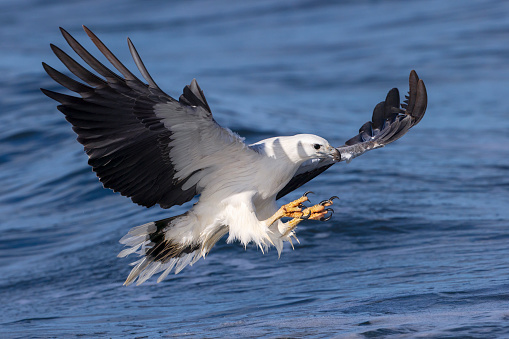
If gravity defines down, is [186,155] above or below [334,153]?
above

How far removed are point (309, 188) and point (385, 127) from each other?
151 inches

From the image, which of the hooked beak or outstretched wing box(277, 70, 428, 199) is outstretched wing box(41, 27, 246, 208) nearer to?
the hooked beak

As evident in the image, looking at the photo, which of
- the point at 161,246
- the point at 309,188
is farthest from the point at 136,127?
the point at 309,188

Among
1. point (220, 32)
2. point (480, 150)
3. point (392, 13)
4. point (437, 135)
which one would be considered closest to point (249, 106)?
point (437, 135)

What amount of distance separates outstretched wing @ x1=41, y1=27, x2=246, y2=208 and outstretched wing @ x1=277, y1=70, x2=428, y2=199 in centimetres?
109

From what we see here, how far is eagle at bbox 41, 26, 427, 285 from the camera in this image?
16.7 ft

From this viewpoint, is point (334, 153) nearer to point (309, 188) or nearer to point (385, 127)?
point (385, 127)

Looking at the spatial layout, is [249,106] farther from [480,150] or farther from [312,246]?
[312,246]

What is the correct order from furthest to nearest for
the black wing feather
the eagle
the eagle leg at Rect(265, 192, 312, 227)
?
the eagle leg at Rect(265, 192, 312, 227), the eagle, the black wing feather

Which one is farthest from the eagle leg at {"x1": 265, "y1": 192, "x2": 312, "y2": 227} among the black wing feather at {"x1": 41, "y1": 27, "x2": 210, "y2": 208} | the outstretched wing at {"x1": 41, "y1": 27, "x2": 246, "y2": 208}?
the black wing feather at {"x1": 41, "y1": 27, "x2": 210, "y2": 208}

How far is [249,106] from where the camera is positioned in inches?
600

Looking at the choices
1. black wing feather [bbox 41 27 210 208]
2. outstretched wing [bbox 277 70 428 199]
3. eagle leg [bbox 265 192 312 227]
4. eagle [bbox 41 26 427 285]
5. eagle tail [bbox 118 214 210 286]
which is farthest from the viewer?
outstretched wing [bbox 277 70 428 199]

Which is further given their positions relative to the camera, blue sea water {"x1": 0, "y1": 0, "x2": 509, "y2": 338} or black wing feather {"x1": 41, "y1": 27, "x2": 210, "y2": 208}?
blue sea water {"x1": 0, "y1": 0, "x2": 509, "y2": 338}

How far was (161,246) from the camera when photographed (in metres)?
6.41
